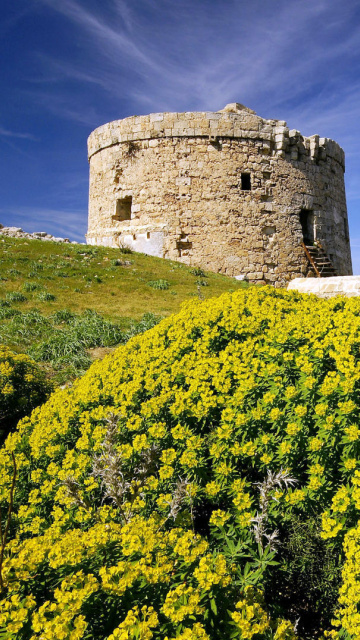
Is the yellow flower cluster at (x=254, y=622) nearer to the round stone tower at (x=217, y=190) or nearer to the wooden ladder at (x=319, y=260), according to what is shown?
the round stone tower at (x=217, y=190)

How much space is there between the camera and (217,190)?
53.3 feet

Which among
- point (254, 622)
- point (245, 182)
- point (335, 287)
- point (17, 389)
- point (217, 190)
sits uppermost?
point (245, 182)

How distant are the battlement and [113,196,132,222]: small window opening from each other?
2081 millimetres

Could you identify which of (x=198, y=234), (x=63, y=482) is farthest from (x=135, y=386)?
(x=198, y=234)

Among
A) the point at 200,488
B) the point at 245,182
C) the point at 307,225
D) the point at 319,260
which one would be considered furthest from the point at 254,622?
the point at 307,225

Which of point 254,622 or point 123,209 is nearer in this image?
point 254,622

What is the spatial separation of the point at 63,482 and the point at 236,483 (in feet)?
3.95

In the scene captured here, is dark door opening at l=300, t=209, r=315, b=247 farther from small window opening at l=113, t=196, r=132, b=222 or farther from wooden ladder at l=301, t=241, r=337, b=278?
small window opening at l=113, t=196, r=132, b=222

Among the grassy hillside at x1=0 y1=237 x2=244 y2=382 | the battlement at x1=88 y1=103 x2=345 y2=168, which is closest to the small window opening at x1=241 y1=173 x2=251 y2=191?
the battlement at x1=88 y1=103 x2=345 y2=168

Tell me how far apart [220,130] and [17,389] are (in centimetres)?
1340

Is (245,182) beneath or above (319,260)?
above

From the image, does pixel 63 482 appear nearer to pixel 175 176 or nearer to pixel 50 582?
pixel 50 582

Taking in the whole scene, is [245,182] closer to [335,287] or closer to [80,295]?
[335,287]

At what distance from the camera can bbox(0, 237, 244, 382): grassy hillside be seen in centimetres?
820
